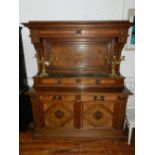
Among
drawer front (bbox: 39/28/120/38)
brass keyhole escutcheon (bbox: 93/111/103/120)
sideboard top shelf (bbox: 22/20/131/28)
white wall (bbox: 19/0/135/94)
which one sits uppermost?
white wall (bbox: 19/0/135/94)

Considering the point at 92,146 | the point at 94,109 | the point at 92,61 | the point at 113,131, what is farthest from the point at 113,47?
the point at 92,146

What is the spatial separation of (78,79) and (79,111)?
0.48 m

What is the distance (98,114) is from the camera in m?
2.27

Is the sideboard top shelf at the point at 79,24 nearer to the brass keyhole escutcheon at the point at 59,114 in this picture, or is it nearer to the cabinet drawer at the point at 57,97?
the cabinet drawer at the point at 57,97

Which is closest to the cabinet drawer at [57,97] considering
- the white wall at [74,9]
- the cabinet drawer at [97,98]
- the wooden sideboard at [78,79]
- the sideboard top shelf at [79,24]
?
the wooden sideboard at [78,79]

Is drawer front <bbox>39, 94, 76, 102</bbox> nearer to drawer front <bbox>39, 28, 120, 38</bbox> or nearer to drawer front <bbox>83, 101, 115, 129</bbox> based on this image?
drawer front <bbox>83, 101, 115, 129</bbox>

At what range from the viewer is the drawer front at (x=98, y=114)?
2225 mm

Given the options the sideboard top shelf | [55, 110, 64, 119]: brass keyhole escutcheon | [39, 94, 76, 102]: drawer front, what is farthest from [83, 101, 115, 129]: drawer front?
the sideboard top shelf

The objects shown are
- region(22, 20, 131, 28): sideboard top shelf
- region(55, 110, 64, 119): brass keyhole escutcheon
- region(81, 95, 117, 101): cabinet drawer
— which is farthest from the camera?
region(55, 110, 64, 119): brass keyhole escutcheon

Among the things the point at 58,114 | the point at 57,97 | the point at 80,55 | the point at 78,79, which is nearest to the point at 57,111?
the point at 58,114

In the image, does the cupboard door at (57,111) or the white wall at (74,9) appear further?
the white wall at (74,9)

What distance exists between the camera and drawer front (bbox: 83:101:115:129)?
2225 mm
